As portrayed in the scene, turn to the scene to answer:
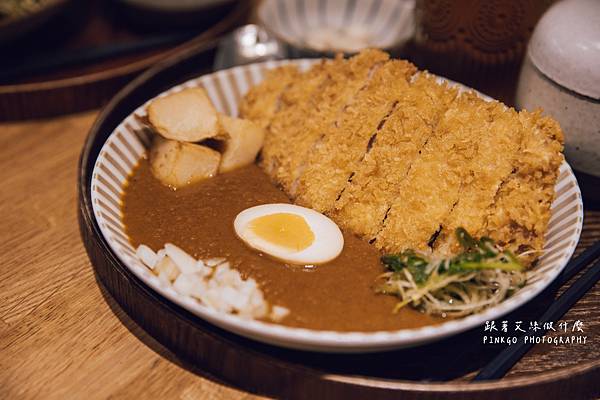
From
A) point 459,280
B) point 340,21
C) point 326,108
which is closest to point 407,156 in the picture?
point 326,108

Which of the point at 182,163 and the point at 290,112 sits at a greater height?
the point at 290,112

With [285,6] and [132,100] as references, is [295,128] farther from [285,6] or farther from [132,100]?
[285,6]

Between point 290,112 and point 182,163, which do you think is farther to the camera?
point 290,112

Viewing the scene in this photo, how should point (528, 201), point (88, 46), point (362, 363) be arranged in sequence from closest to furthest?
point (362, 363) → point (528, 201) → point (88, 46)

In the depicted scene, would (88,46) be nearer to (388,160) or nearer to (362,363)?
(388,160)

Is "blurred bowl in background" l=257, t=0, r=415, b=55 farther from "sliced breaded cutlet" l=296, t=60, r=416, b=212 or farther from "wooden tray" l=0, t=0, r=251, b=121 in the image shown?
"sliced breaded cutlet" l=296, t=60, r=416, b=212

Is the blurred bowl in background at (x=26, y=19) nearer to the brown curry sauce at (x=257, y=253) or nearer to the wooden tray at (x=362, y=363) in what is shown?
the brown curry sauce at (x=257, y=253)

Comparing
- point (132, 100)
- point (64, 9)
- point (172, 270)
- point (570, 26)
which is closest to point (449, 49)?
point (570, 26)
